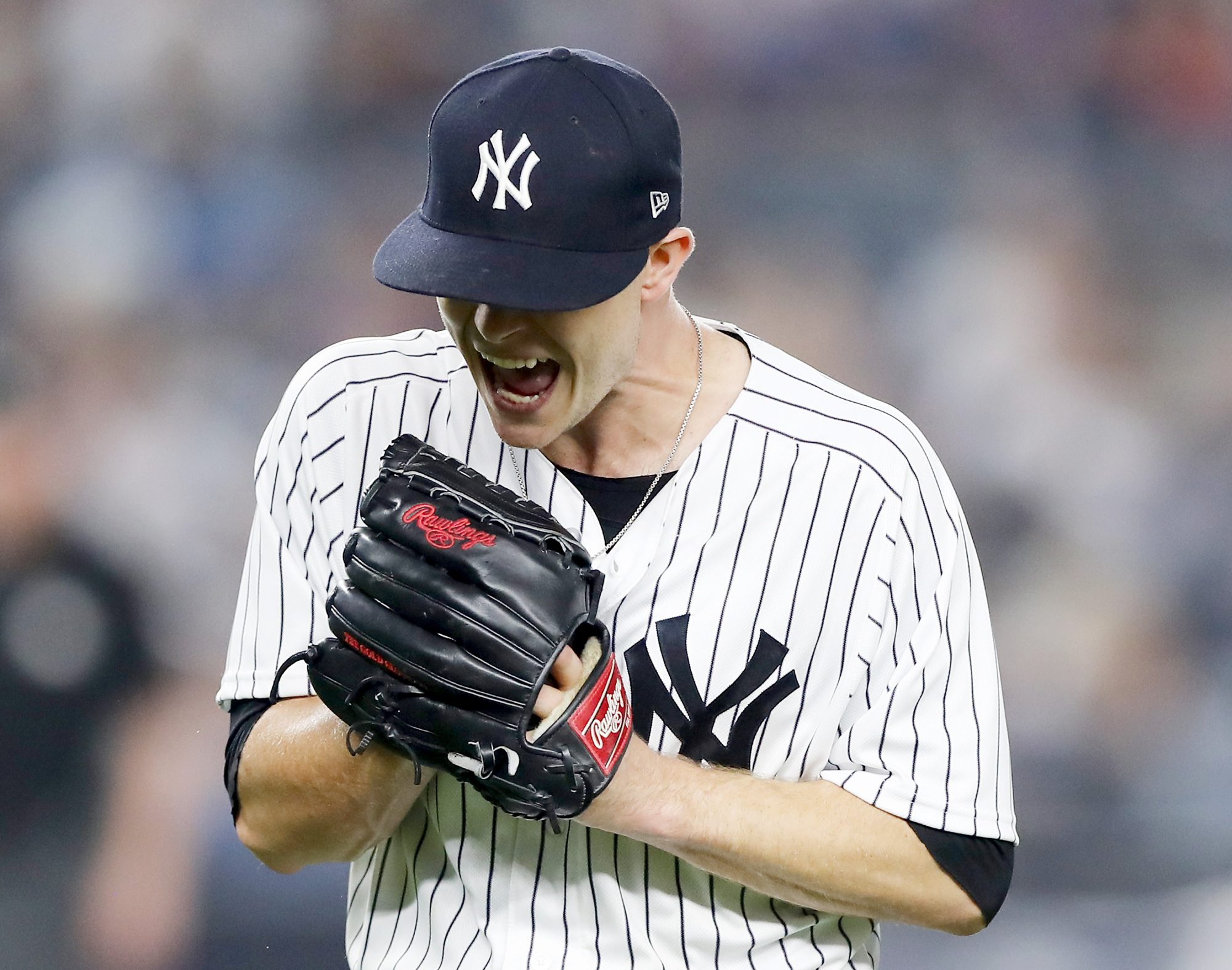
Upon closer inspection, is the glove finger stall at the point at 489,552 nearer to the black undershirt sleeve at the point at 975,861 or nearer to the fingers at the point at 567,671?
the fingers at the point at 567,671

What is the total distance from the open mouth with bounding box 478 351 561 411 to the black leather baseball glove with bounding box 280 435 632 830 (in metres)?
0.10

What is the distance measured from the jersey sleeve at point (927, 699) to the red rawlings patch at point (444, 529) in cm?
40

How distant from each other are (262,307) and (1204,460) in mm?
1714

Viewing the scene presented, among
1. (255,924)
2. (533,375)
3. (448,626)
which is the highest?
(533,375)

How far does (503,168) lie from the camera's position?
3.67 ft

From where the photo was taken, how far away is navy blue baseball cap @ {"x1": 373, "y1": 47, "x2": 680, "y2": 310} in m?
1.11

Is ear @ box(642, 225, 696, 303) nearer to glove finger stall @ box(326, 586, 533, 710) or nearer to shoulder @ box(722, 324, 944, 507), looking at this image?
shoulder @ box(722, 324, 944, 507)

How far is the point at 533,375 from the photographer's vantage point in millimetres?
1216

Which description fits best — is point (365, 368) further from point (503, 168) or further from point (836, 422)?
point (836, 422)

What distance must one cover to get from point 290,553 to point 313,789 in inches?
9.0

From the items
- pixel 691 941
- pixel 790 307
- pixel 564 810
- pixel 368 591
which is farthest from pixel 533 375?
pixel 790 307

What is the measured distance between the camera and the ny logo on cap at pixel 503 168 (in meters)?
1.12

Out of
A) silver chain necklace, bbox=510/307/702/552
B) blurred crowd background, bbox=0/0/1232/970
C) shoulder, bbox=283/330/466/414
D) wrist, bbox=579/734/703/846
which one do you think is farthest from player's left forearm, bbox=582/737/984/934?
blurred crowd background, bbox=0/0/1232/970

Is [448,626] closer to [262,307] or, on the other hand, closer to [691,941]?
[691,941]
